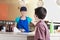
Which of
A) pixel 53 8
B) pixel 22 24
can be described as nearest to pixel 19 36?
pixel 22 24

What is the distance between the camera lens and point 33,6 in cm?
206

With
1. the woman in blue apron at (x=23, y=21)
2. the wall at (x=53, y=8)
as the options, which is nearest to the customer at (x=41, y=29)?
the woman in blue apron at (x=23, y=21)

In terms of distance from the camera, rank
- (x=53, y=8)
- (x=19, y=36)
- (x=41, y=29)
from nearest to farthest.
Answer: (x=41, y=29) → (x=19, y=36) → (x=53, y=8)

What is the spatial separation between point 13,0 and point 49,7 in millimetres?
458

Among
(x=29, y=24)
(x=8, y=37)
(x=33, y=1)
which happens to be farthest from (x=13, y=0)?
(x=8, y=37)

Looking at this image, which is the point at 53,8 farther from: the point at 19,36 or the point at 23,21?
the point at 19,36

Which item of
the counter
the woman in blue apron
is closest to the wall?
the woman in blue apron

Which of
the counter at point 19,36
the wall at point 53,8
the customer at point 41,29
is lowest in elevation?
the counter at point 19,36

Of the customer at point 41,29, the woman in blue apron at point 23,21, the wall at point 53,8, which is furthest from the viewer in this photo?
the wall at point 53,8

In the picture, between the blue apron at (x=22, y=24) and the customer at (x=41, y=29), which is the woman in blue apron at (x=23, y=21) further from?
the customer at (x=41, y=29)

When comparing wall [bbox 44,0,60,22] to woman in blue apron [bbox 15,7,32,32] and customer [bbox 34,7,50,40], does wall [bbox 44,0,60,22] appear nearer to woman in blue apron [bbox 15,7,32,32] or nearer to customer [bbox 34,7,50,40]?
woman in blue apron [bbox 15,7,32,32]

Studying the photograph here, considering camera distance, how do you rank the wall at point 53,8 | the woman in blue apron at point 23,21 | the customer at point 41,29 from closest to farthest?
the customer at point 41,29 < the woman in blue apron at point 23,21 < the wall at point 53,8

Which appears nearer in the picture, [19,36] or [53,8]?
[19,36]

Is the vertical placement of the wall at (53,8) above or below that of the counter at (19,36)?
above
